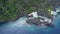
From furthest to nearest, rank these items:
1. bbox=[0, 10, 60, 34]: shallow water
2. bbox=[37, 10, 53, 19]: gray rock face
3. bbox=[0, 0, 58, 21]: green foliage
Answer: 1. bbox=[0, 0, 58, 21]: green foliage
2. bbox=[37, 10, 53, 19]: gray rock face
3. bbox=[0, 10, 60, 34]: shallow water

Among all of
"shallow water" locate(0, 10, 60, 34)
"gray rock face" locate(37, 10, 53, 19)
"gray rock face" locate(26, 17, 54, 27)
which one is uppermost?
"gray rock face" locate(37, 10, 53, 19)

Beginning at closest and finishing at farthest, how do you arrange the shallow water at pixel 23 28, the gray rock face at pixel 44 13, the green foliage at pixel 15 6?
1. the shallow water at pixel 23 28
2. the gray rock face at pixel 44 13
3. the green foliage at pixel 15 6

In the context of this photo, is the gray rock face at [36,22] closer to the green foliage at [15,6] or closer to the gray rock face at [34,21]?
Answer: the gray rock face at [34,21]

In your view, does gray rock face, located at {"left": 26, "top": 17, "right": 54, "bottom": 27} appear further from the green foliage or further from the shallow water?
the green foliage

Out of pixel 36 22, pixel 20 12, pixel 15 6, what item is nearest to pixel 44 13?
pixel 36 22

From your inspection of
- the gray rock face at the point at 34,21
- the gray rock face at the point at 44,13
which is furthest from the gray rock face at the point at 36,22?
the gray rock face at the point at 44,13

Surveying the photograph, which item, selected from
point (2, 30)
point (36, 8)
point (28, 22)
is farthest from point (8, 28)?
point (36, 8)

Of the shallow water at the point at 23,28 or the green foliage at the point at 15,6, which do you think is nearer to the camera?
the shallow water at the point at 23,28

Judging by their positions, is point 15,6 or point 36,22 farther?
point 15,6

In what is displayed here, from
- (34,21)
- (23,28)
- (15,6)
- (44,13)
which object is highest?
(15,6)

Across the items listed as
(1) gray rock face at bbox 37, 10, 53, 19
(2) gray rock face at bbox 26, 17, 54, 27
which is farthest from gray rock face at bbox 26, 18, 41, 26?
(1) gray rock face at bbox 37, 10, 53, 19

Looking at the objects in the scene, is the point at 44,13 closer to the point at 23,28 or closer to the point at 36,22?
the point at 36,22

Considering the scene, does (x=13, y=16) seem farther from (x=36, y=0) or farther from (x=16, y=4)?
(x=36, y=0)
